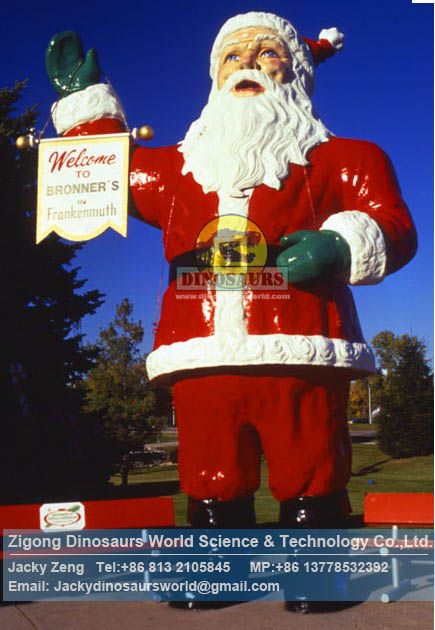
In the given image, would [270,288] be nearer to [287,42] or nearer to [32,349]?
[287,42]

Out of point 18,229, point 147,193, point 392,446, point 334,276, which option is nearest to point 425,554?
point 334,276

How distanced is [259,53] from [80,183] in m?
0.95

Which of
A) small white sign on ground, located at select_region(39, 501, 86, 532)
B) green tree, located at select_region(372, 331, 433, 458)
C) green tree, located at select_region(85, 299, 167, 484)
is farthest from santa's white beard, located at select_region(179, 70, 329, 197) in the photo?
green tree, located at select_region(372, 331, 433, 458)

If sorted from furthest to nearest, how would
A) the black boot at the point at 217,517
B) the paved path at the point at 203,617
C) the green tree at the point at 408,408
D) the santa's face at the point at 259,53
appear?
the green tree at the point at 408,408 < the santa's face at the point at 259,53 < the black boot at the point at 217,517 < the paved path at the point at 203,617

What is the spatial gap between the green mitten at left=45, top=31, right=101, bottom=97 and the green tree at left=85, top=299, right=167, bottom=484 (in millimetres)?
6660

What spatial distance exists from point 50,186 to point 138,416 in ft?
24.9

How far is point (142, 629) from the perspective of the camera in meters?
2.54

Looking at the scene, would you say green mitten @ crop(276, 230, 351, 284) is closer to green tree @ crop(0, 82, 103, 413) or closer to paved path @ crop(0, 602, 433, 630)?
paved path @ crop(0, 602, 433, 630)

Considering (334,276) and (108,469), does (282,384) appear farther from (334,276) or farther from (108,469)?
(108,469)

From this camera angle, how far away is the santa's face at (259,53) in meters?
3.02

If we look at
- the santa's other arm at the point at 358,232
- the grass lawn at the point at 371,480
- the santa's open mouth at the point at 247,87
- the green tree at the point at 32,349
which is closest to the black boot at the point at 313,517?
the santa's other arm at the point at 358,232

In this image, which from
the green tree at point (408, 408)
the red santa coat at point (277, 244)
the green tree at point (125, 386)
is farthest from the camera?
the green tree at point (408, 408)

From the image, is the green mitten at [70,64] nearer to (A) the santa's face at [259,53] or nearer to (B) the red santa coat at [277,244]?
(B) the red santa coat at [277,244]

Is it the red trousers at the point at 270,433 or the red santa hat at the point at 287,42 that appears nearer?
the red trousers at the point at 270,433
